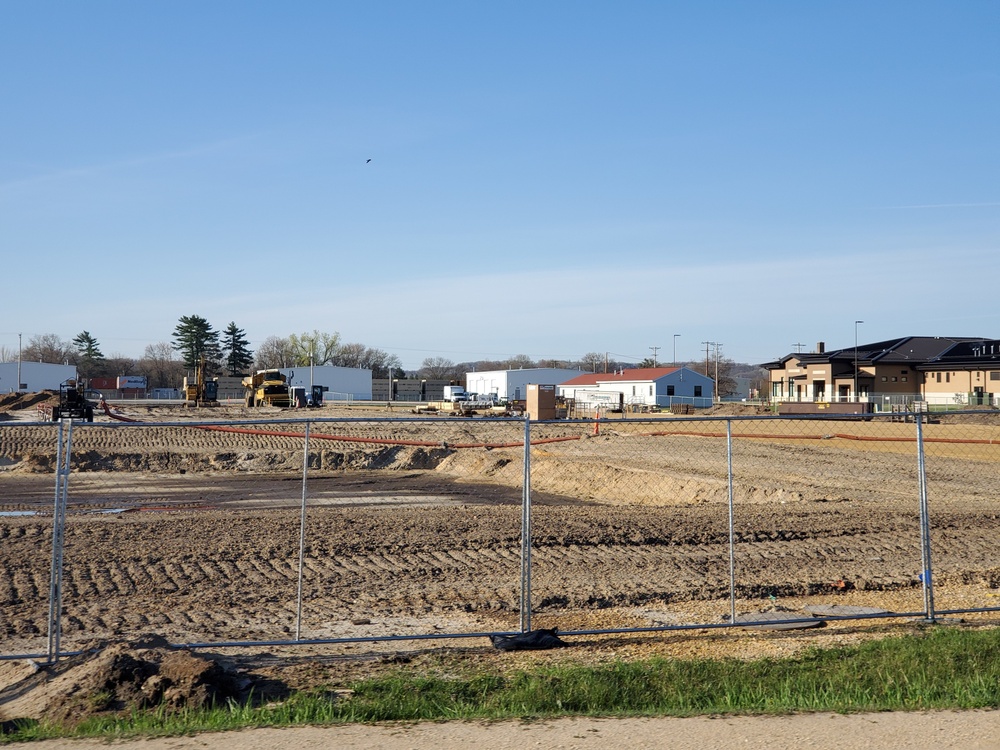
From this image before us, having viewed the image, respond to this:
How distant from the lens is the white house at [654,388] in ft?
280

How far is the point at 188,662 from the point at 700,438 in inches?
1171

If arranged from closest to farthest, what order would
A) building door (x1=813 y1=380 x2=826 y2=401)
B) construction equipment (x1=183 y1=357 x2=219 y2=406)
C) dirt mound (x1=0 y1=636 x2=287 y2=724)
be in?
dirt mound (x1=0 y1=636 x2=287 y2=724), construction equipment (x1=183 y1=357 x2=219 y2=406), building door (x1=813 y1=380 x2=826 y2=401)

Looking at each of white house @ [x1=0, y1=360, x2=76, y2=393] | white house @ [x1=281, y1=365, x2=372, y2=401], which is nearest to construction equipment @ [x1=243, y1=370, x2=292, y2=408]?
white house @ [x1=0, y1=360, x2=76, y2=393]

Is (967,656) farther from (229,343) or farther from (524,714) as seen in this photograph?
(229,343)

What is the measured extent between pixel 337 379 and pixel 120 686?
113 m

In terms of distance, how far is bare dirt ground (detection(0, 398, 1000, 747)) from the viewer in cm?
846

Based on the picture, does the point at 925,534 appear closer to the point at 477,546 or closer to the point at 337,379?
the point at 477,546

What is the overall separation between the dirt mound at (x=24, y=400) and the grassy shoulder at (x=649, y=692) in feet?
198

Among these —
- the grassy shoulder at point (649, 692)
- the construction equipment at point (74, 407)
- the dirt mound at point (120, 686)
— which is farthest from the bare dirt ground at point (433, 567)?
the construction equipment at point (74, 407)

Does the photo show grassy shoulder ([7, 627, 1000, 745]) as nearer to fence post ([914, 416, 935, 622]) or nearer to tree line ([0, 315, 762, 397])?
fence post ([914, 416, 935, 622])

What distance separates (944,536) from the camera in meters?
15.0

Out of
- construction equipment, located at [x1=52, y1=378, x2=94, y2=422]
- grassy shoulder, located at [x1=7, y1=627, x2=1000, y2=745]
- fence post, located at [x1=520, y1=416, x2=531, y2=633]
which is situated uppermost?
construction equipment, located at [x1=52, y1=378, x2=94, y2=422]

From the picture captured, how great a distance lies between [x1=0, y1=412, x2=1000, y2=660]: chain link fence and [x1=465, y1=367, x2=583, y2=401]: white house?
82750 mm

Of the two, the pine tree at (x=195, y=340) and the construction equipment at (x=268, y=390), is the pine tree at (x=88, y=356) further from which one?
the construction equipment at (x=268, y=390)
